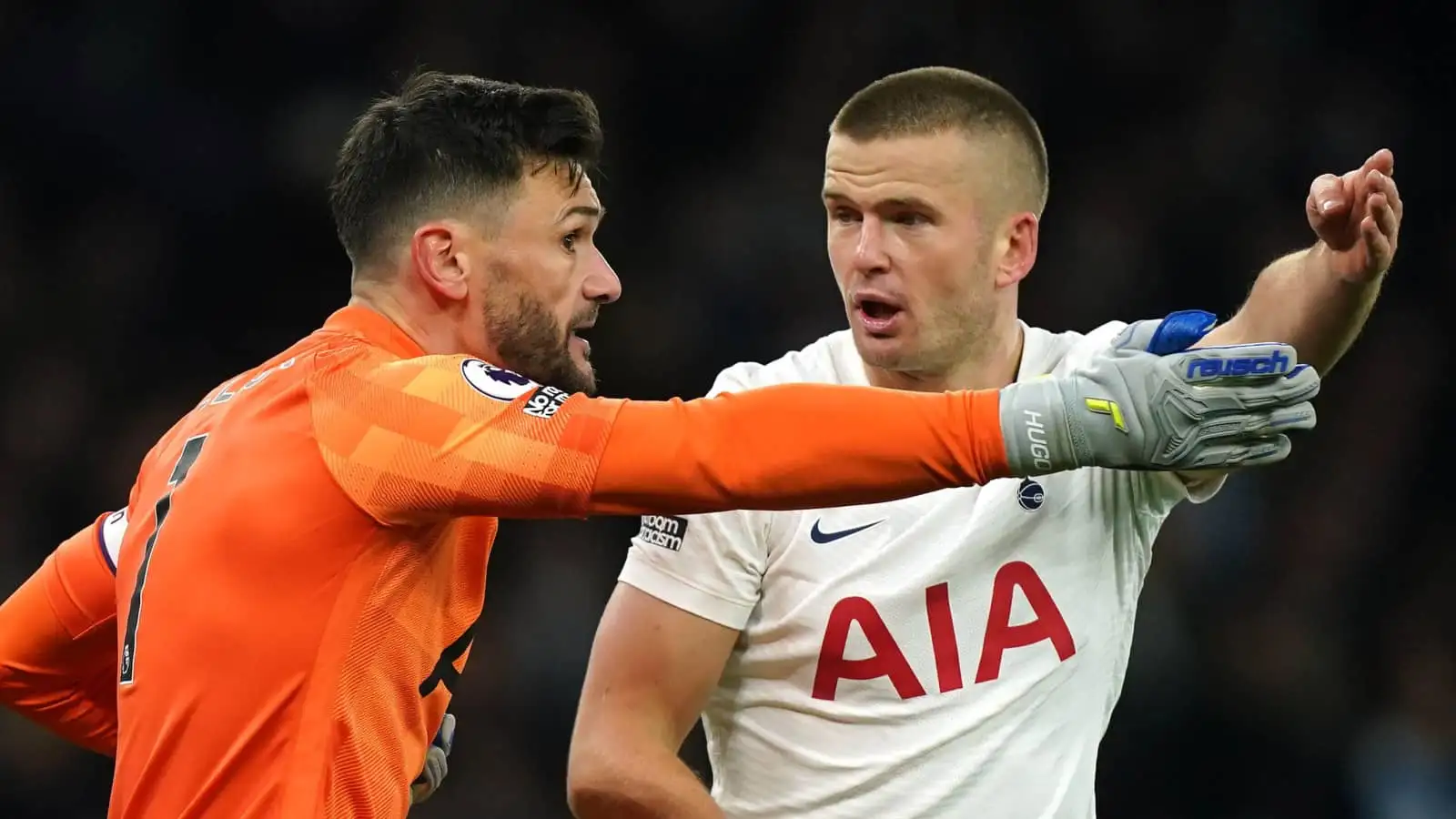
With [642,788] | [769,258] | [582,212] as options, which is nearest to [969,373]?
[582,212]

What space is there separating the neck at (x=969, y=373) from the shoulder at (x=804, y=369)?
0.06 m

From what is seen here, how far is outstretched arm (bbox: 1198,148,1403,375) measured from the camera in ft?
8.16

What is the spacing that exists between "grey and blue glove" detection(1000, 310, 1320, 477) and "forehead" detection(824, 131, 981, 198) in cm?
93

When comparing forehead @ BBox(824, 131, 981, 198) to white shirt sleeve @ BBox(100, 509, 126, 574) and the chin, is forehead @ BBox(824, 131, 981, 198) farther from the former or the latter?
white shirt sleeve @ BBox(100, 509, 126, 574)

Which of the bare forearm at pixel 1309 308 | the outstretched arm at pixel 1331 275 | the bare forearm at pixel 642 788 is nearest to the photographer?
the outstretched arm at pixel 1331 275

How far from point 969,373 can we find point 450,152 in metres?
1.01

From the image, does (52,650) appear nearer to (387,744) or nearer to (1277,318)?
(387,744)

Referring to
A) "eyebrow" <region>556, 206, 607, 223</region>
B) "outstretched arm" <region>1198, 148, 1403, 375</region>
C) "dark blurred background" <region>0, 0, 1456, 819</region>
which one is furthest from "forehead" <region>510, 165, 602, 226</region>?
"dark blurred background" <region>0, 0, 1456, 819</region>

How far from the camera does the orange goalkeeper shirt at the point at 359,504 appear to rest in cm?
212

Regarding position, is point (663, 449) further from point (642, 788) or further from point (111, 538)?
point (111, 538)

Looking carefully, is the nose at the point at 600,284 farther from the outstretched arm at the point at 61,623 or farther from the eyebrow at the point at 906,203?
the outstretched arm at the point at 61,623

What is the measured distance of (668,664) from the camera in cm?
279

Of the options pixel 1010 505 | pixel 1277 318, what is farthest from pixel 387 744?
pixel 1277 318

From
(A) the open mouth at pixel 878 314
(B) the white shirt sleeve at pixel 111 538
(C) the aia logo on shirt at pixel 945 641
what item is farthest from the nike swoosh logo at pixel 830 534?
(B) the white shirt sleeve at pixel 111 538
